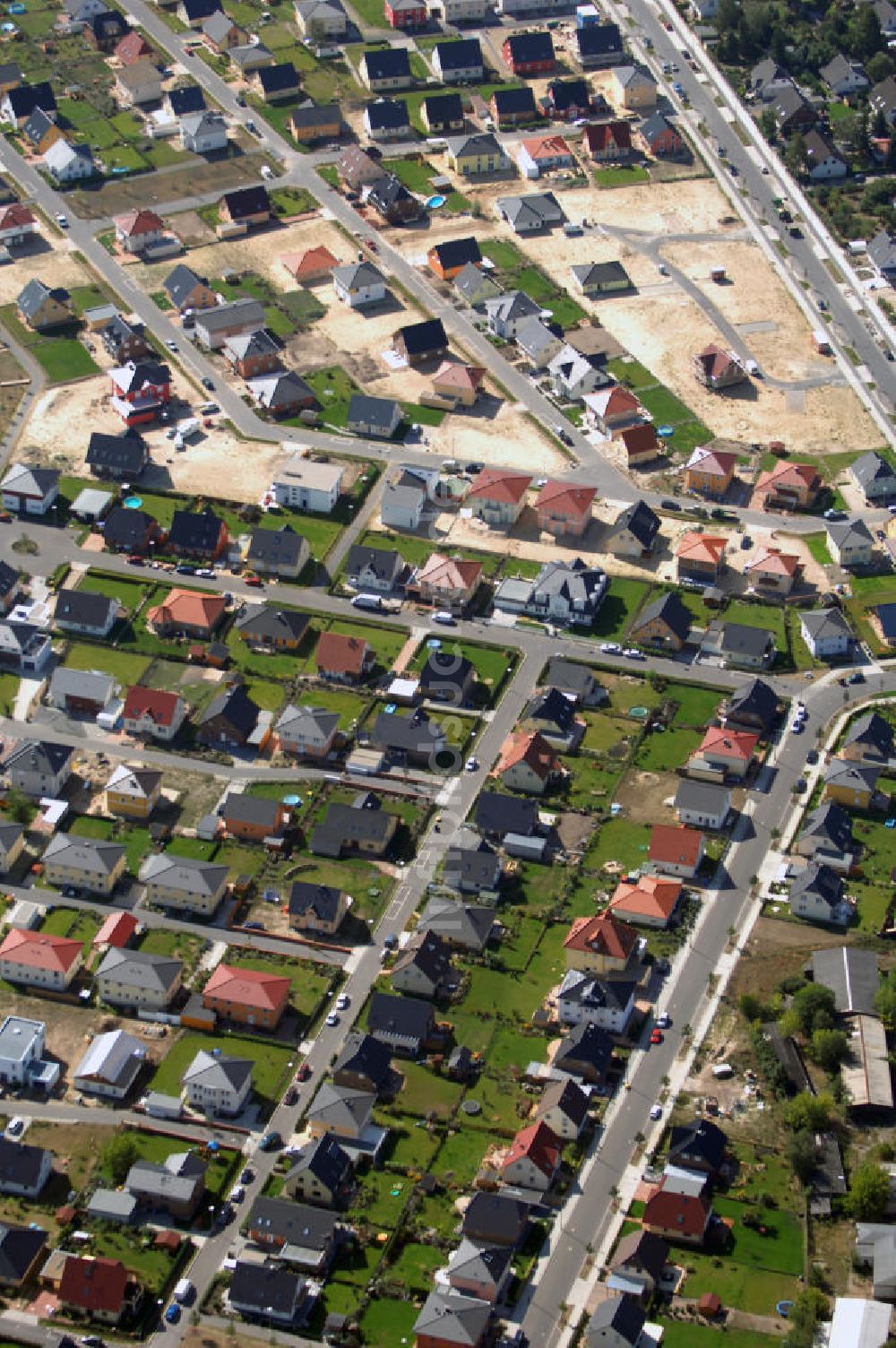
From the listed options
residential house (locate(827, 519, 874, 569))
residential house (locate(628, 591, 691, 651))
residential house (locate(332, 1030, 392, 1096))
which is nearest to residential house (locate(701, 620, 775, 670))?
residential house (locate(628, 591, 691, 651))

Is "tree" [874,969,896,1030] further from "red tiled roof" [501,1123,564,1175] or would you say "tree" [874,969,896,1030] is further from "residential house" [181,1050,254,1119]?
"residential house" [181,1050,254,1119]

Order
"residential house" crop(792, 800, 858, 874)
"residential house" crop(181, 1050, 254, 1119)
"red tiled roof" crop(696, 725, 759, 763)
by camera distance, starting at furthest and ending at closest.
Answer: "red tiled roof" crop(696, 725, 759, 763) → "residential house" crop(792, 800, 858, 874) → "residential house" crop(181, 1050, 254, 1119)

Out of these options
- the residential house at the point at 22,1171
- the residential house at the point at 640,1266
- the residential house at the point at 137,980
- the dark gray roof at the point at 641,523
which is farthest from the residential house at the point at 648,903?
the dark gray roof at the point at 641,523

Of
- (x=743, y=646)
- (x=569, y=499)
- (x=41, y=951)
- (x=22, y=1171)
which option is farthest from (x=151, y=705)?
(x=743, y=646)

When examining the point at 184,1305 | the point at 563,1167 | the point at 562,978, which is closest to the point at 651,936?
the point at 562,978

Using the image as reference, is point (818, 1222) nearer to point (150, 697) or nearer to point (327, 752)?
point (327, 752)

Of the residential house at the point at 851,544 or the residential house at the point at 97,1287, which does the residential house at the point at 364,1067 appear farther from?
the residential house at the point at 851,544

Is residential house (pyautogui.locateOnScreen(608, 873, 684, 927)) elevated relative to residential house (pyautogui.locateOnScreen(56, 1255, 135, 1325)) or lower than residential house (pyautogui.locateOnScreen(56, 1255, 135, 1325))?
elevated
